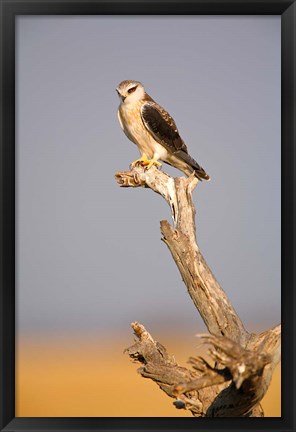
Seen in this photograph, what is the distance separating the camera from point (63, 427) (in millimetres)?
4238

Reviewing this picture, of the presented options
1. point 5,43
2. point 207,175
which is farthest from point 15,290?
point 207,175

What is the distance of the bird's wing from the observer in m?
6.27

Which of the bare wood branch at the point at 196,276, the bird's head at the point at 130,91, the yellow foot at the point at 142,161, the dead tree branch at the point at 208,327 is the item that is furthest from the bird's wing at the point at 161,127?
the bare wood branch at the point at 196,276

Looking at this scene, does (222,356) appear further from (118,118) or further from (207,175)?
(118,118)

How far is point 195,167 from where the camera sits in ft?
20.5

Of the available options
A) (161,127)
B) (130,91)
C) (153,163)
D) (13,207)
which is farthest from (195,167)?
(13,207)

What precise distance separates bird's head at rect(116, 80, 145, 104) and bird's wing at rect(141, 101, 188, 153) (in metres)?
0.12

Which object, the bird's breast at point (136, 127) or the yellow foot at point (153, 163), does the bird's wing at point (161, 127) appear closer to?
the bird's breast at point (136, 127)

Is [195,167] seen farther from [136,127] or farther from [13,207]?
[13,207]

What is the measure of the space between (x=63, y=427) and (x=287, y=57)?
122 inches

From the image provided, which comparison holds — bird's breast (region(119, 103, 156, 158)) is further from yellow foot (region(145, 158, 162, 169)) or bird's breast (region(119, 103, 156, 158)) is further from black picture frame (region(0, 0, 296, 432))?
black picture frame (region(0, 0, 296, 432))

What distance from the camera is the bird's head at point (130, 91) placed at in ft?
20.3

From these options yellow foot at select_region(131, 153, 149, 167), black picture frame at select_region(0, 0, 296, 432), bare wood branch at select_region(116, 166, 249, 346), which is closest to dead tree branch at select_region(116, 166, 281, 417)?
bare wood branch at select_region(116, 166, 249, 346)

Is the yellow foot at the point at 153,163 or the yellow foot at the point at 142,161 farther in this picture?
the yellow foot at the point at 142,161
